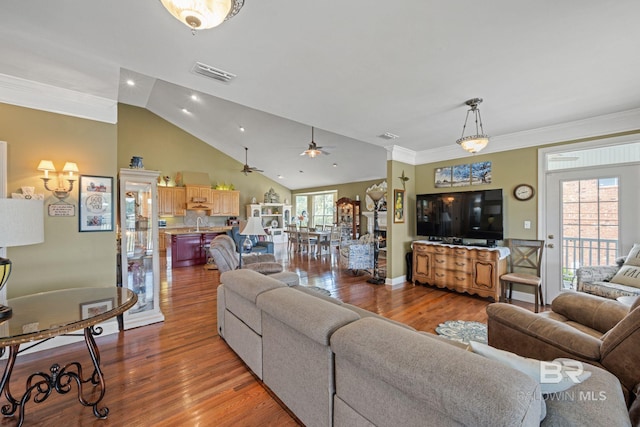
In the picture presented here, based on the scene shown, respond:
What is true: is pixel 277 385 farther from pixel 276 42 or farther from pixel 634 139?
pixel 634 139

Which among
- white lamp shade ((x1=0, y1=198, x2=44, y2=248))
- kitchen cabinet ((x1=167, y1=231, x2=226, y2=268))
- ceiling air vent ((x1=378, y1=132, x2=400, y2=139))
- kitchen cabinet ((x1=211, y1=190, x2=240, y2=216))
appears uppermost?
ceiling air vent ((x1=378, y1=132, x2=400, y2=139))

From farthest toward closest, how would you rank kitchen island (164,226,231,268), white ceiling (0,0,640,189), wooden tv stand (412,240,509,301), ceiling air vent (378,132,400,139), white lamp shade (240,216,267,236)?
1. kitchen island (164,226,231,268)
2. ceiling air vent (378,132,400,139)
3. wooden tv stand (412,240,509,301)
4. white lamp shade (240,216,267,236)
5. white ceiling (0,0,640,189)

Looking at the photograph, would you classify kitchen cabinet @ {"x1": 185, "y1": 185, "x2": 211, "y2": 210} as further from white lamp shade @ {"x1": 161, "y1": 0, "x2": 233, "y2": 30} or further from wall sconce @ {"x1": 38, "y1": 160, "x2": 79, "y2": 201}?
white lamp shade @ {"x1": 161, "y1": 0, "x2": 233, "y2": 30}

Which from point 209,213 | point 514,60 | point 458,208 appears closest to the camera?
point 514,60

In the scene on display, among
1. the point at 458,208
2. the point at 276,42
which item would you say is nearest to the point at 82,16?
the point at 276,42

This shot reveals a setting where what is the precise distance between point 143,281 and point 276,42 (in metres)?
3.24

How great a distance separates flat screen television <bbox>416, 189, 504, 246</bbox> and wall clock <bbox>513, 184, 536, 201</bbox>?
0.26m

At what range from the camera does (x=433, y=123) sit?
376 cm

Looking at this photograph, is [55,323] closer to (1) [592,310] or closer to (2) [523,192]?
(1) [592,310]

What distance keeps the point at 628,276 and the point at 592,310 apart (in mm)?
1704

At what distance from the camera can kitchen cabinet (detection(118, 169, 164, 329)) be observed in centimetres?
316

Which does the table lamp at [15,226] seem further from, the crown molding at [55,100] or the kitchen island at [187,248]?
the kitchen island at [187,248]

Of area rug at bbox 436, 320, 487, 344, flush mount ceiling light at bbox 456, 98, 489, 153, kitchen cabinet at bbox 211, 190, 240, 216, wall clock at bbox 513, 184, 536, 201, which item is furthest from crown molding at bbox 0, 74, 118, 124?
kitchen cabinet at bbox 211, 190, 240, 216

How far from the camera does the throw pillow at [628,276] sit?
2.81 metres
